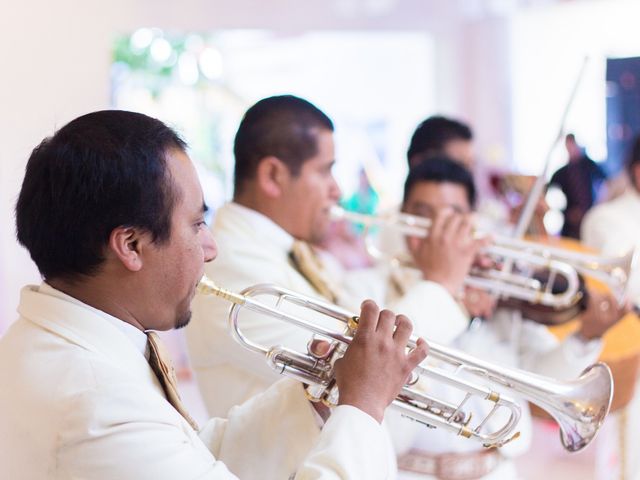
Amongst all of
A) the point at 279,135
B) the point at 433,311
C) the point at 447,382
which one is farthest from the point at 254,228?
the point at 447,382

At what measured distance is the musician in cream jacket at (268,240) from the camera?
8.09ft

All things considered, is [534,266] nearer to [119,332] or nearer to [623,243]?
[623,243]

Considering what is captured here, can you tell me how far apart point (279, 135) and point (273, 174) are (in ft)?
0.36

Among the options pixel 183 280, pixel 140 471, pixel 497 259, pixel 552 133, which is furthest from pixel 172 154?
pixel 552 133

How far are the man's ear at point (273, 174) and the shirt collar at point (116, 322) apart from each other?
107cm

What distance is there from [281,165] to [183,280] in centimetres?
105

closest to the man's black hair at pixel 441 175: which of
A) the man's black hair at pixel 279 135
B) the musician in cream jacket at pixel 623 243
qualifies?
the man's black hair at pixel 279 135

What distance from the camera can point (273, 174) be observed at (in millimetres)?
2689

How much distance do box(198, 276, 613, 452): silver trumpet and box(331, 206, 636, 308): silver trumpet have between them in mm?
999

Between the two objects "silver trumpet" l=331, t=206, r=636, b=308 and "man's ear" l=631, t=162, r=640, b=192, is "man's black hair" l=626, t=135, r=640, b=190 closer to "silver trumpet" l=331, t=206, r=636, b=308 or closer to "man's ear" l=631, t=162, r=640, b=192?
"man's ear" l=631, t=162, r=640, b=192

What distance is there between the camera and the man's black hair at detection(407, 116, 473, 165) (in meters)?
4.47

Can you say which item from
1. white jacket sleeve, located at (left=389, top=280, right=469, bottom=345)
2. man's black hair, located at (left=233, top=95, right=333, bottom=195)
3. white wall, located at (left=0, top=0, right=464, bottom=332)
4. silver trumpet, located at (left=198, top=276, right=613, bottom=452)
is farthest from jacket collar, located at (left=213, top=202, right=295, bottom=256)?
white wall, located at (left=0, top=0, right=464, bottom=332)

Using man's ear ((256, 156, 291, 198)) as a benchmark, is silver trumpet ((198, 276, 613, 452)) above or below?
below

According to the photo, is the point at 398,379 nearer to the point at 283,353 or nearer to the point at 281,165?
the point at 283,353
